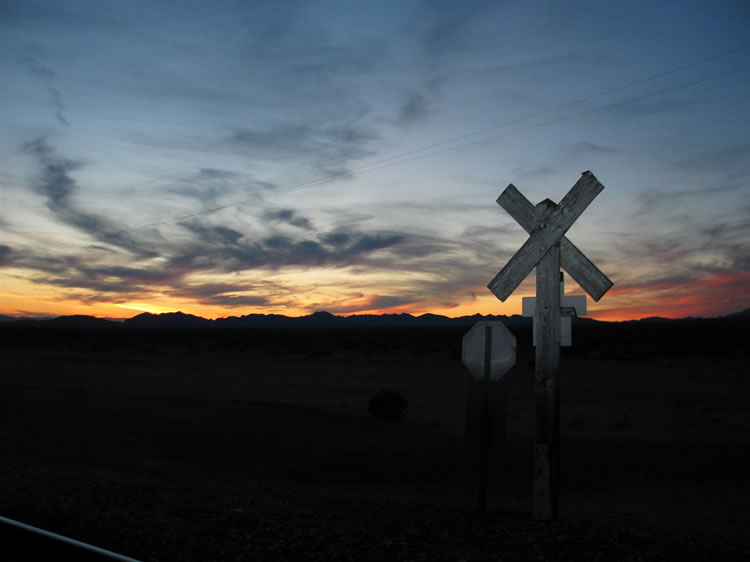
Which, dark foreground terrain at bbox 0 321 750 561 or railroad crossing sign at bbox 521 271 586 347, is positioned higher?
railroad crossing sign at bbox 521 271 586 347

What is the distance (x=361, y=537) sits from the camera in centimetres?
700

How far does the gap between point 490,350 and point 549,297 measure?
882 mm

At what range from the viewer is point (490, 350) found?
7332mm

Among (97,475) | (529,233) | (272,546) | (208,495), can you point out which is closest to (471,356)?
(529,233)

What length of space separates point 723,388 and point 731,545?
28.6 meters

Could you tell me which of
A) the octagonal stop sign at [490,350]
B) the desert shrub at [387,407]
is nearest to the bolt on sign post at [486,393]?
the octagonal stop sign at [490,350]

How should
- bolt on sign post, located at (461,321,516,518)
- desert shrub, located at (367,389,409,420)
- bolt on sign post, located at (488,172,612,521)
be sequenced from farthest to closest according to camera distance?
desert shrub, located at (367,389,409,420), bolt on sign post, located at (461,321,516,518), bolt on sign post, located at (488,172,612,521)

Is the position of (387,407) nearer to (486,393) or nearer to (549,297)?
(486,393)

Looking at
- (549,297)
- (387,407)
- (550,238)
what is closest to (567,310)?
(549,297)

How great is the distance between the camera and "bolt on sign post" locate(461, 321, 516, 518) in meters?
7.17

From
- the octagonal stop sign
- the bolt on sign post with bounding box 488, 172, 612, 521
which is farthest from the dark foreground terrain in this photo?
the octagonal stop sign

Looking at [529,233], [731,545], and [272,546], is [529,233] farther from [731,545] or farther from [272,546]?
[272,546]

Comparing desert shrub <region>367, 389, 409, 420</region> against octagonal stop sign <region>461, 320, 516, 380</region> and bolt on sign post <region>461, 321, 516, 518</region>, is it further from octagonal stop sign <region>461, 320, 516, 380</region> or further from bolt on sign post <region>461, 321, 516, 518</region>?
octagonal stop sign <region>461, 320, 516, 380</region>

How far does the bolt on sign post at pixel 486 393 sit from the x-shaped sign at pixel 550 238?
49cm
